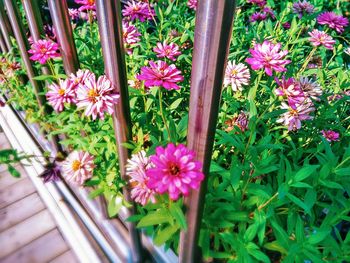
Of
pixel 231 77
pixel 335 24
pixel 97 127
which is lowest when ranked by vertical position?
pixel 97 127

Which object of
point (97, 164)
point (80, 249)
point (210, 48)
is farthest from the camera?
point (80, 249)

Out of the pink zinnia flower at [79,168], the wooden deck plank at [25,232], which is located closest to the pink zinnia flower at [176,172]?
the pink zinnia flower at [79,168]

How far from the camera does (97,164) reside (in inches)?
33.7

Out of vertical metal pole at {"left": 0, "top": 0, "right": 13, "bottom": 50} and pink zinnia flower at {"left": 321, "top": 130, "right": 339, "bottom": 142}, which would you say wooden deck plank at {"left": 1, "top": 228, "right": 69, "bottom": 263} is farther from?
pink zinnia flower at {"left": 321, "top": 130, "right": 339, "bottom": 142}

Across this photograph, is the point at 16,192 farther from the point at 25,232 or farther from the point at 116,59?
the point at 116,59

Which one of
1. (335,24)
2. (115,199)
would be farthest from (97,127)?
(335,24)

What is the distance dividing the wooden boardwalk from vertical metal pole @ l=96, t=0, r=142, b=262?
591 mm

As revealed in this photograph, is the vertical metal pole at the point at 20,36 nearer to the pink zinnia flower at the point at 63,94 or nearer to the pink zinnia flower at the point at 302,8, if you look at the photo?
the pink zinnia flower at the point at 63,94

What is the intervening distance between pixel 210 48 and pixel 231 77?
58cm

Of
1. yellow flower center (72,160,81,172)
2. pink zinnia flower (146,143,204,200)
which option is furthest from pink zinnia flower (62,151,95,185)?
pink zinnia flower (146,143,204,200)

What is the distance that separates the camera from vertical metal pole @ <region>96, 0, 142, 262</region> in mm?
449

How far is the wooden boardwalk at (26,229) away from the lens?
3.46 feet

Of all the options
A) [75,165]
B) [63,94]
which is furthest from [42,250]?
[63,94]

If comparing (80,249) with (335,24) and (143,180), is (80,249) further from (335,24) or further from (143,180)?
(335,24)
